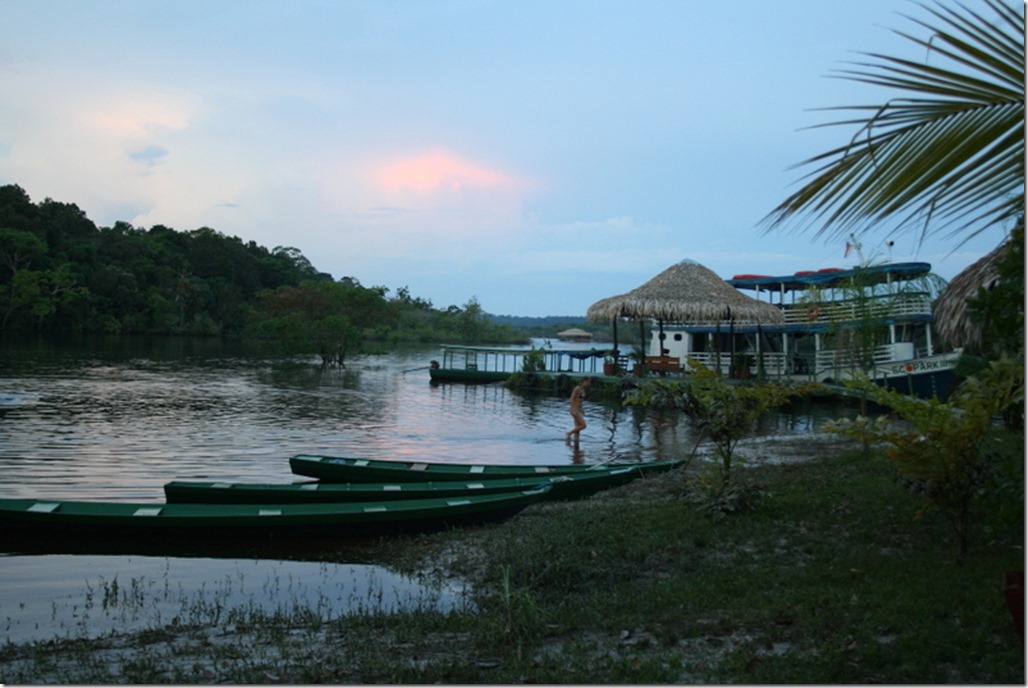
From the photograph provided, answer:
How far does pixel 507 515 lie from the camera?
9.88 metres

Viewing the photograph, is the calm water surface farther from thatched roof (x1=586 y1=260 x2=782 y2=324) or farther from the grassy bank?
thatched roof (x1=586 y1=260 x2=782 y2=324)

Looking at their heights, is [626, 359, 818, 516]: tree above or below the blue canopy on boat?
below

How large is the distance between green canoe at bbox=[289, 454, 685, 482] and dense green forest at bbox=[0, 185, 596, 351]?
28520 mm

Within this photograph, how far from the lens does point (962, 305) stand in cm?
660

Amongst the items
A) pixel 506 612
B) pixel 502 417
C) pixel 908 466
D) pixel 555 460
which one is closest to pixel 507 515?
pixel 506 612

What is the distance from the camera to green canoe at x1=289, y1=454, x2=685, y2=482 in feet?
39.2

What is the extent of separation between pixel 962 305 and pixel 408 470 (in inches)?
303

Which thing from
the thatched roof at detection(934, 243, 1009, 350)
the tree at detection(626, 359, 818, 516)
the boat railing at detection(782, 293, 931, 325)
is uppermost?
the boat railing at detection(782, 293, 931, 325)

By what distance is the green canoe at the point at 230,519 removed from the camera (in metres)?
8.98

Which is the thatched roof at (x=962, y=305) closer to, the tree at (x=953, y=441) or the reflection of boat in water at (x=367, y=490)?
the tree at (x=953, y=441)

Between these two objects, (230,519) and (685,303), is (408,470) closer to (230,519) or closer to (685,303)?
(230,519)

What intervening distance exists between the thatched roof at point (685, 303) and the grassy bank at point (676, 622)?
18249mm

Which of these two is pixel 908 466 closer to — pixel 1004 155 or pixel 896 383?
pixel 1004 155

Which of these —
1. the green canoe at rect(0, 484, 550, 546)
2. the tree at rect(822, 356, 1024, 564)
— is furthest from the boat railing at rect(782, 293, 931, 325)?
the tree at rect(822, 356, 1024, 564)
